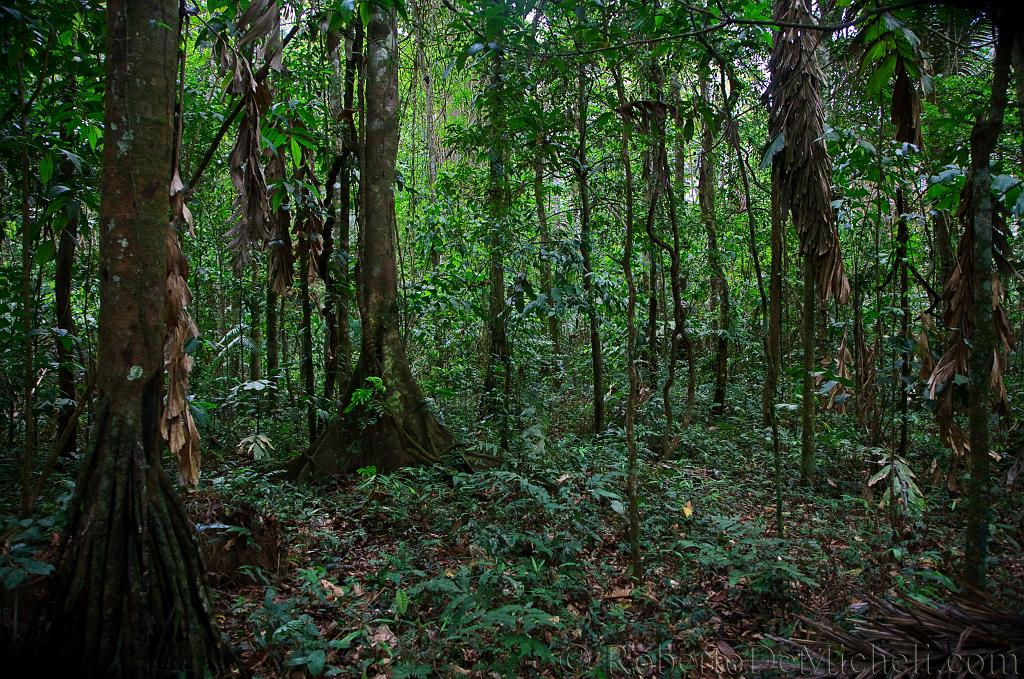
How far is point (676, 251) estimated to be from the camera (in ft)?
28.3

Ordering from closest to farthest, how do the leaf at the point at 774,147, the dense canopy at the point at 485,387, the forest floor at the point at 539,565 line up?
the dense canopy at the point at 485,387
the forest floor at the point at 539,565
the leaf at the point at 774,147

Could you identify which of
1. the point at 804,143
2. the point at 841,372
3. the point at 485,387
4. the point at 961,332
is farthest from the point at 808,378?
the point at 485,387

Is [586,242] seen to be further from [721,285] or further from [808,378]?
[721,285]

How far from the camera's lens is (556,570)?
14.3 ft

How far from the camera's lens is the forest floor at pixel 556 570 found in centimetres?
336

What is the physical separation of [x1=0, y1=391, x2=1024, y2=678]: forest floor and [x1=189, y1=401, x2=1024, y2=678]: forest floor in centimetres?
2

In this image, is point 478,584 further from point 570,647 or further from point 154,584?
point 154,584

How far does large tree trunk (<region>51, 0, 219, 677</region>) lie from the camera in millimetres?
2688

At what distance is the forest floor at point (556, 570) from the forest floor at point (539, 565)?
2 cm

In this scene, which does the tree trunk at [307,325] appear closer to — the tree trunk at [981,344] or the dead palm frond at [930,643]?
the dead palm frond at [930,643]

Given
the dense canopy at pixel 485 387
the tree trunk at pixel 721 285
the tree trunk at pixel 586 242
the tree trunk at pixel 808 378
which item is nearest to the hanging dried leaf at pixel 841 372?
the dense canopy at pixel 485 387

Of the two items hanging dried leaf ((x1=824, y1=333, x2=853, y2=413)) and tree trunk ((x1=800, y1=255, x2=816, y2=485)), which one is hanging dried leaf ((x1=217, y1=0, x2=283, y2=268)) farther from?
hanging dried leaf ((x1=824, y1=333, x2=853, y2=413))

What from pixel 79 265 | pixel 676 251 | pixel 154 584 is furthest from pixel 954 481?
pixel 79 265

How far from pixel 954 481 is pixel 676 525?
2997 mm
